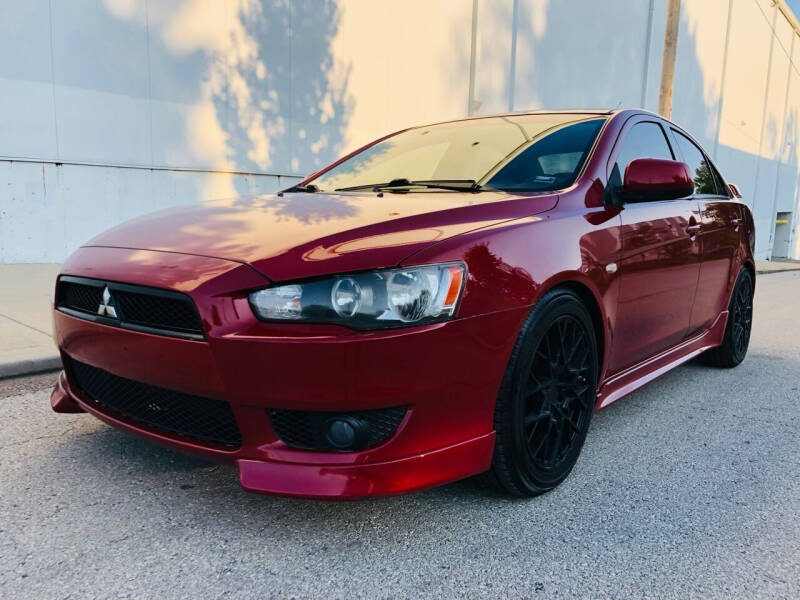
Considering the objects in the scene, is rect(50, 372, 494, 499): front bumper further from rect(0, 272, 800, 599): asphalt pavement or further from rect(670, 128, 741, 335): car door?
rect(670, 128, 741, 335): car door

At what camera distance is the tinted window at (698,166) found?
3860mm

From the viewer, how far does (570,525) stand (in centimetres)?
221

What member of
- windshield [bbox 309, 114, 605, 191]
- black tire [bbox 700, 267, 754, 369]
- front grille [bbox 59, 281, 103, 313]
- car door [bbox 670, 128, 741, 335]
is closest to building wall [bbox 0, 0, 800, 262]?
windshield [bbox 309, 114, 605, 191]

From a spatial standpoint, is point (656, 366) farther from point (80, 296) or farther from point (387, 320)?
point (80, 296)

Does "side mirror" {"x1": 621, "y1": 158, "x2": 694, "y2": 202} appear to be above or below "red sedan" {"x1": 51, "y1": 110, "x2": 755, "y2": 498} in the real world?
above

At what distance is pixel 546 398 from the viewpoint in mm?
2385

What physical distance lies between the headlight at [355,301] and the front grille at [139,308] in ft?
0.75

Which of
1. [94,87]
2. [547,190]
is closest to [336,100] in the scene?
[94,87]

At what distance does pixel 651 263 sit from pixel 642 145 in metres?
0.71

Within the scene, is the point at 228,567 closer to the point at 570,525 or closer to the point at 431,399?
the point at 431,399

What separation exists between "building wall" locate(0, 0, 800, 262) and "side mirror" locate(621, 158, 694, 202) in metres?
6.82

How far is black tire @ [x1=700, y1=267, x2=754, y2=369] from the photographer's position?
4375 millimetres

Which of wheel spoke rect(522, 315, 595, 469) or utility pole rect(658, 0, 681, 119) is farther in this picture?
utility pole rect(658, 0, 681, 119)

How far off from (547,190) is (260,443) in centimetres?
152
